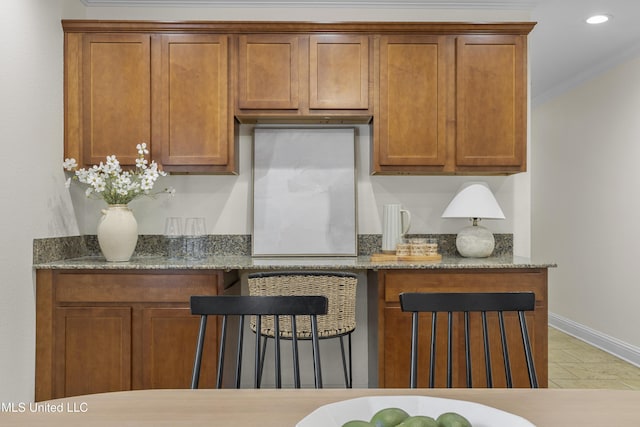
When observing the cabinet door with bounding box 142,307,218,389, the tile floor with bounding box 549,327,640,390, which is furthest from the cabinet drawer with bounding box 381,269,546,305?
the tile floor with bounding box 549,327,640,390

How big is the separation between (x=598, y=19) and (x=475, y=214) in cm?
178

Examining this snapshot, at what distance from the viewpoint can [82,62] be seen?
2.98 metres

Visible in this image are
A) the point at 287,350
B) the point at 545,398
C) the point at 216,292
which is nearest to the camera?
the point at 545,398

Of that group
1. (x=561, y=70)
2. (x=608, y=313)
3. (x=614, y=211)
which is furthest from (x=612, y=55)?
(x=608, y=313)

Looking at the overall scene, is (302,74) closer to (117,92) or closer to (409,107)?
(409,107)

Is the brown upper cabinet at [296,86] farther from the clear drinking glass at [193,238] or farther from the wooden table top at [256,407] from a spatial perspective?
the wooden table top at [256,407]

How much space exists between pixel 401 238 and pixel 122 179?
169 centimetres

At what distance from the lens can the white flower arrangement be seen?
2.81 metres

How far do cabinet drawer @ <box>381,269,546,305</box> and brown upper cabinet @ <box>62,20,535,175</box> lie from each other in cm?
68

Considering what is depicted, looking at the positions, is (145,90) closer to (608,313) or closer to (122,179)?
(122,179)

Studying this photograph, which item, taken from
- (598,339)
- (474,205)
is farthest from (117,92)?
(598,339)

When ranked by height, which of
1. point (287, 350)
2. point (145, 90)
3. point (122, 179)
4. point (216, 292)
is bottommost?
point (287, 350)

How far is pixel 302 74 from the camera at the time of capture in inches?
118

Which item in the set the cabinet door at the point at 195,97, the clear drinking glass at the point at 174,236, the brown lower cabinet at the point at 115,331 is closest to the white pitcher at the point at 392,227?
the cabinet door at the point at 195,97
